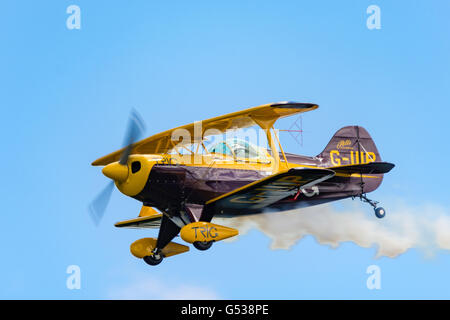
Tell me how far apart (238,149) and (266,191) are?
168 cm

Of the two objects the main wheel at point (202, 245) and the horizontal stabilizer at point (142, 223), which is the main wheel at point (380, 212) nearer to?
the main wheel at point (202, 245)

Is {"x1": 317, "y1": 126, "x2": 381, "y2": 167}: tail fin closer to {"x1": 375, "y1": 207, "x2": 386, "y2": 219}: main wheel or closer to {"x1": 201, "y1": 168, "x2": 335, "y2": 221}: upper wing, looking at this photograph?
{"x1": 375, "y1": 207, "x2": 386, "y2": 219}: main wheel

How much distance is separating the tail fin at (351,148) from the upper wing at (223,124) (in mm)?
3819

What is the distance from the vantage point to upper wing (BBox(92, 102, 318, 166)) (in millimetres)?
18812

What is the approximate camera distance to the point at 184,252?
69.6 feet

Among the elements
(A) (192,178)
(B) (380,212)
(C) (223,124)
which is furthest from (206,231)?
(B) (380,212)

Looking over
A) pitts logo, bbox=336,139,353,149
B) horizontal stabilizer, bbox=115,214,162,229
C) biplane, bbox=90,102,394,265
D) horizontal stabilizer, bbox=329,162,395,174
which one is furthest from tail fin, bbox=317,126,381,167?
horizontal stabilizer, bbox=115,214,162,229

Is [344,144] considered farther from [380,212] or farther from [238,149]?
[238,149]

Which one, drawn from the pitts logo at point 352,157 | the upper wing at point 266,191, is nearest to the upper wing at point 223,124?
the upper wing at point 266,191

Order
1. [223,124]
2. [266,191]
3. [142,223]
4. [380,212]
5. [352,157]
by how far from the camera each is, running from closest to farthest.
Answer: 1. [266,191]
2. [223,124]
3. [380,212]
4. [142,223]
5. [352,157]

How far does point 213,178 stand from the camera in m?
19.8
